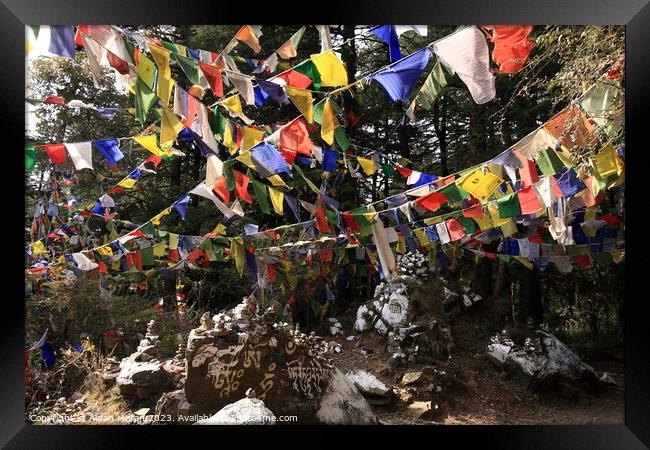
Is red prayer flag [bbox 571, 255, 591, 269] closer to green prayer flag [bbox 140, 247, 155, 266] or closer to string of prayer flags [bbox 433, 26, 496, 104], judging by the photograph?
string of prayer flags [bbox 433, 26, 496, 104]

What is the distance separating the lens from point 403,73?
1.76 m

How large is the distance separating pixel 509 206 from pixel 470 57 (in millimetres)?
1049

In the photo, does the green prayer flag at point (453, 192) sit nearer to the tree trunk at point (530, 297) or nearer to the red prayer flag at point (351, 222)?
the red prayer flag at point (351, 222)

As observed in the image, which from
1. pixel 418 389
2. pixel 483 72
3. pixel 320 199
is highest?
pixel 483 72

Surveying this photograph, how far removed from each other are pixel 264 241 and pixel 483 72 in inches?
90.6

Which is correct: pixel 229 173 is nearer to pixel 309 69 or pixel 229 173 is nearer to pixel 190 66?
pixel 190 66

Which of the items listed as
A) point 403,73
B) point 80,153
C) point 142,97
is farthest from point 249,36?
point 80,153

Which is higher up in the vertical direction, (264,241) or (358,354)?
(264,241)

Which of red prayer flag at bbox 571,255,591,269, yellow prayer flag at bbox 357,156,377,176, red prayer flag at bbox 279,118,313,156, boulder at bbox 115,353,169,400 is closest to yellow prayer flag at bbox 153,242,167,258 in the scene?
boulder at bbox 115,353,169,400

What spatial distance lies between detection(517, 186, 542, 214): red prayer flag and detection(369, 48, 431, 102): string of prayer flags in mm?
972

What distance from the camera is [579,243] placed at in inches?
121
